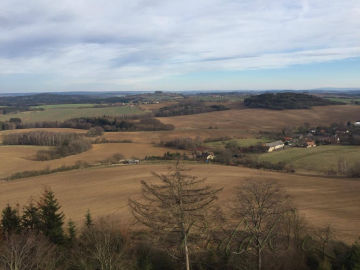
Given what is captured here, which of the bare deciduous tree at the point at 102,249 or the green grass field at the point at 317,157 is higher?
the bare deciduous tree at the point at 102,249

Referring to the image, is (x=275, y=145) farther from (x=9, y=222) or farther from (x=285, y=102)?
(x=285, y=102)

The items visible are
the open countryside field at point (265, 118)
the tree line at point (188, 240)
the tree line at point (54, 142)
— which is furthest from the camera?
the open countryside field at point (265, 118)

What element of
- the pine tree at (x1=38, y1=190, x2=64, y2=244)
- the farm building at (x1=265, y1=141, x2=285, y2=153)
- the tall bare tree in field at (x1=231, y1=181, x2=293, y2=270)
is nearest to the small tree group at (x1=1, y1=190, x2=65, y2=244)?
the pine tree at (x1=38, y1=190, x2=64, y2=244)

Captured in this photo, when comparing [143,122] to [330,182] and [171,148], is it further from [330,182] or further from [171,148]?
[330,182]

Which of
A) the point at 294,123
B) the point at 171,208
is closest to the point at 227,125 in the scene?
the point at 294,123

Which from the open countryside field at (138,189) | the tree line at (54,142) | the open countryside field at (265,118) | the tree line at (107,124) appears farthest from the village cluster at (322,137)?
the tree line at (54,142)

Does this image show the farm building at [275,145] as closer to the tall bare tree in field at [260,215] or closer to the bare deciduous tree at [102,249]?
the tall bare tree in field at [260,215]
